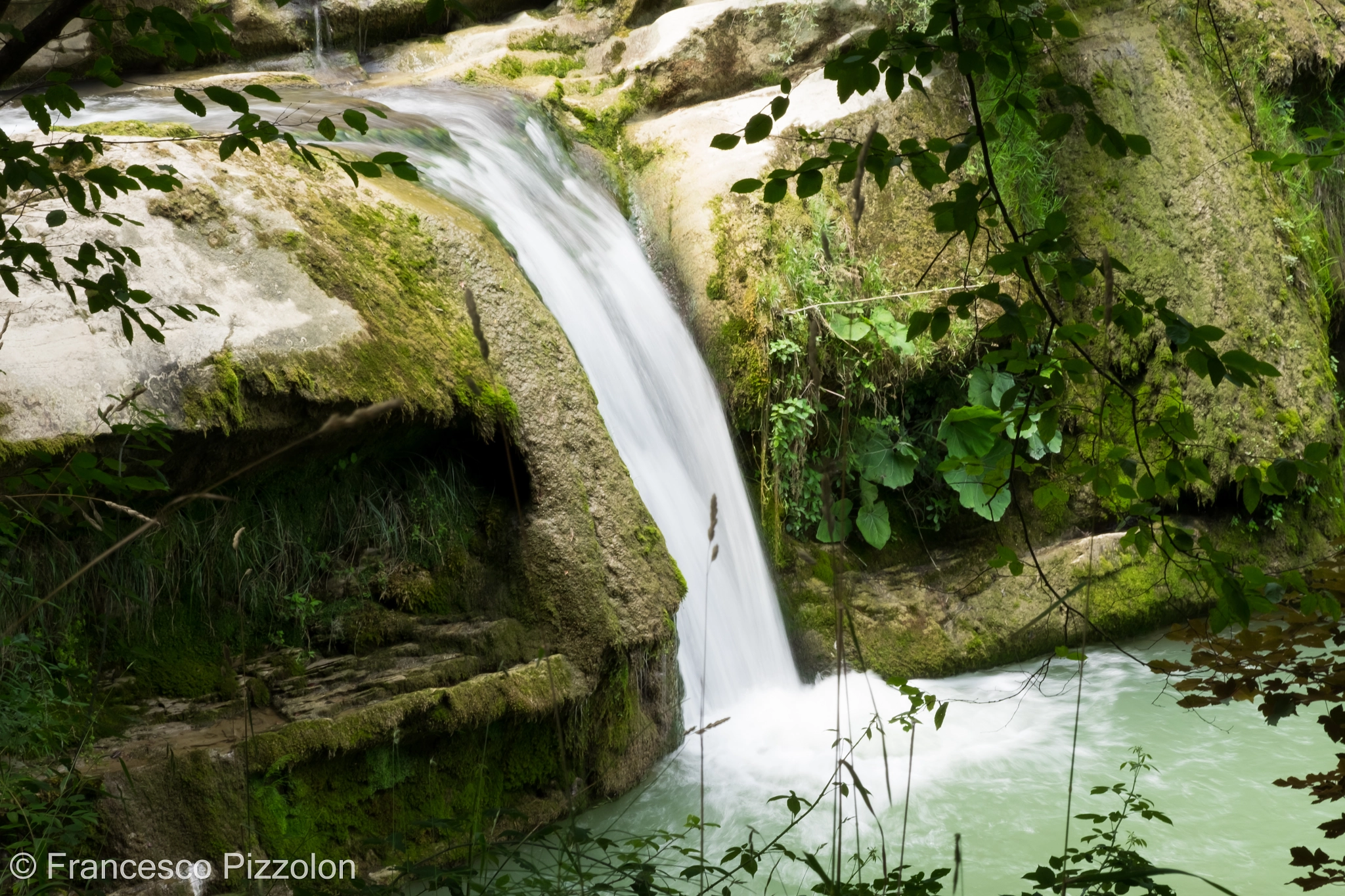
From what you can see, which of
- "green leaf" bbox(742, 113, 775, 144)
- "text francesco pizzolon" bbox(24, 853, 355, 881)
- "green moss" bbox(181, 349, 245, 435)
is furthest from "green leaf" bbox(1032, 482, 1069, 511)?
"green moss" bbox(181, 349, 245, 435)

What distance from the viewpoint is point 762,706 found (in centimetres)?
460

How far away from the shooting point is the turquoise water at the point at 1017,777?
3391 mm

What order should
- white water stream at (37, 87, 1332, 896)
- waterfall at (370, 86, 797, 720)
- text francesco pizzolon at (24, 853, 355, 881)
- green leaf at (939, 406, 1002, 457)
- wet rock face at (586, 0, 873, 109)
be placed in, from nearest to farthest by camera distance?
text francesco pizzolon at (24, 853, 355, 881)
white water stream at (37, 87, 1332, 896)
green leaf at (939, 406, 1002, 457)
waterfall at (370, 86, 797, 720)
wet rock face at (586, 0, 873, 109)

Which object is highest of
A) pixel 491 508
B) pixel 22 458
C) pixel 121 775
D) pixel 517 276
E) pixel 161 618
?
pixel 517 276

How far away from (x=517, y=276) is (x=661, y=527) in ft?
4.16

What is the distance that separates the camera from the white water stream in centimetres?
356

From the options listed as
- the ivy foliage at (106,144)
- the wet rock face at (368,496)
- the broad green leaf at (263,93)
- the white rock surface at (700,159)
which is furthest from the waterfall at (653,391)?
the broad green leaf at (263,93)

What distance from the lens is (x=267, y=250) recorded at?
3453 mm

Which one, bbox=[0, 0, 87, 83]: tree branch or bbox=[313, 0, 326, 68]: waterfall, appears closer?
bbox=[0, 0, 87, 83]: tree branch

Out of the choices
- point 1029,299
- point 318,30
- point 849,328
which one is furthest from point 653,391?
point 318,30

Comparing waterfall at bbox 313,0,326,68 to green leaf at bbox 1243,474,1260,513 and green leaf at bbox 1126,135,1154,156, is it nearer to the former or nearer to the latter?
green leaf at bbox 1126,135,1154,156

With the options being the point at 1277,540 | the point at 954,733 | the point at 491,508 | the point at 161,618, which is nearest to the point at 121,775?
the point at 161,618

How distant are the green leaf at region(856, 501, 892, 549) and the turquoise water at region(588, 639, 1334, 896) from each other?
0.82 meters

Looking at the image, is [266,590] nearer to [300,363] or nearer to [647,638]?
[300,363]
